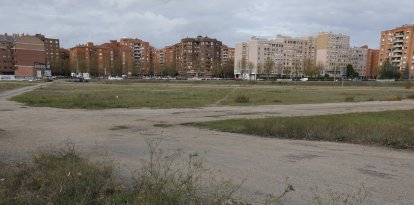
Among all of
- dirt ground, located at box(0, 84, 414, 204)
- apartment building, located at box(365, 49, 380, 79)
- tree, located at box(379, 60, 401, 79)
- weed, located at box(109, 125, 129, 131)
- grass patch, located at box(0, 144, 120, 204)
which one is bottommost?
weed, located at box(109, 125, 129, 131)

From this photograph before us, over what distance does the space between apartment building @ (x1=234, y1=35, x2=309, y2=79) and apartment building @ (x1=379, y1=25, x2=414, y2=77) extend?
123 ft

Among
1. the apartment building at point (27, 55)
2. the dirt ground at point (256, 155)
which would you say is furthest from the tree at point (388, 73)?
the dirt ground at point (256, 155)

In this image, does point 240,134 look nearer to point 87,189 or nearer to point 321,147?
point 321,147

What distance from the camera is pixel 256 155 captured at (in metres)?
9.20

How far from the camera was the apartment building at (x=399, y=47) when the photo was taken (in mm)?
135750

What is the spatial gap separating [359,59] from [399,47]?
3552cm

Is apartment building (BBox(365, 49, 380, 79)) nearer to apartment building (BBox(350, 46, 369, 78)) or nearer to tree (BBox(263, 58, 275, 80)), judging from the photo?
apartment building (BBox(350, 46, 369, 78))

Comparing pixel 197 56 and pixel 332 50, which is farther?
pixel 197 56

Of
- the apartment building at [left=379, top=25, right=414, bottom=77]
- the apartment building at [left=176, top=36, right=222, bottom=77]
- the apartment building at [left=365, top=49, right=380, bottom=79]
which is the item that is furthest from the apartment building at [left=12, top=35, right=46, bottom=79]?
the apartment building at [left=365, top=49, right=380, bottom=79]

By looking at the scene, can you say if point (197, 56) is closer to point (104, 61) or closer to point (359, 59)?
point (104, 61)

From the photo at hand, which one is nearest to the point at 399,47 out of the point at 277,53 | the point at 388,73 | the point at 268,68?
the point at 388,73

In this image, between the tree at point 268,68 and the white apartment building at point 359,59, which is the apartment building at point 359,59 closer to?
the white apartment building at point 359,59

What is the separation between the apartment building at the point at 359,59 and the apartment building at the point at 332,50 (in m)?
3.61

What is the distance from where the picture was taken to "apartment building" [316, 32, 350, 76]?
17012cm
